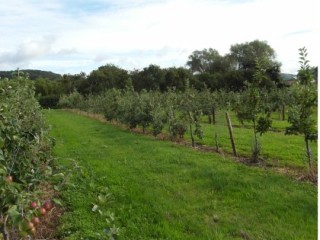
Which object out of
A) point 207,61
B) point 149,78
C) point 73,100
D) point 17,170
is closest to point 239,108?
point 17,170

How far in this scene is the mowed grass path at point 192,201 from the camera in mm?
5688

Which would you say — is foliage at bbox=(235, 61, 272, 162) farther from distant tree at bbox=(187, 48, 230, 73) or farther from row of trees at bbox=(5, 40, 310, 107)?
distant tree at bbox=(187, 48, 230, 73)

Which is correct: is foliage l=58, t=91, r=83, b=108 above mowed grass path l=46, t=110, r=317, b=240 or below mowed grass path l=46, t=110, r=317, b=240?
above

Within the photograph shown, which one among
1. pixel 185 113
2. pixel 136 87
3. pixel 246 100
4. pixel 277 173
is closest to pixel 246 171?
pixel 277 173

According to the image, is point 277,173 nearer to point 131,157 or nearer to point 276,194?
point 276,194

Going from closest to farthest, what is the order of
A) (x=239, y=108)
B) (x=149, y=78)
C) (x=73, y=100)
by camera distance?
(x=239, y=108)
(x=73, y=100)
(x=149, y=78)

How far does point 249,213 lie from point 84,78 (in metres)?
62.5

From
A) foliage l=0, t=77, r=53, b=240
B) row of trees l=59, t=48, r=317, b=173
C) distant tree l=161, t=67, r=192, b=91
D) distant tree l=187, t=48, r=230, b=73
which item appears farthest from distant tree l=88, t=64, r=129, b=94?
foliage l=0, t=77, r=53, b=240

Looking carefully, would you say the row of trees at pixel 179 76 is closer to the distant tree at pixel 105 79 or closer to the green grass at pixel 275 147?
the distant tree at pixel 105 79

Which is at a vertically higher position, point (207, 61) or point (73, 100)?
point (207, 61)

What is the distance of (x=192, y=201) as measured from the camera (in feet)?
23.3

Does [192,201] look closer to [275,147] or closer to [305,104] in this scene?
[305,104]

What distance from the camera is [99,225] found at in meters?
5.94

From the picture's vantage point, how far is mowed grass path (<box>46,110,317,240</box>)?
18.7 ft
